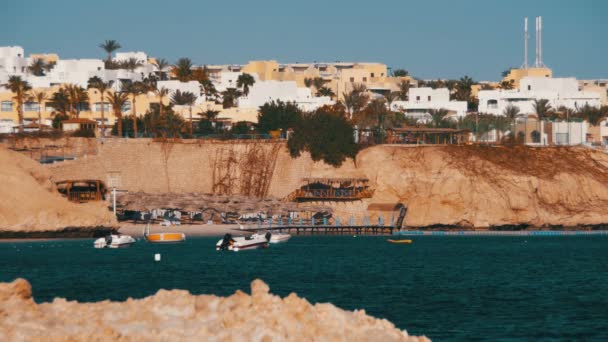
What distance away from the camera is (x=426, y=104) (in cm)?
15762

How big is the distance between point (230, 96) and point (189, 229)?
49534mm

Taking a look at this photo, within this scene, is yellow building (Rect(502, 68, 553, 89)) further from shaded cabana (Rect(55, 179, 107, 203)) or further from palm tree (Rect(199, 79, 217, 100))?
shaded cabana (Rect(55, 179, 107, 203))

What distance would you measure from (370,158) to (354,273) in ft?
159

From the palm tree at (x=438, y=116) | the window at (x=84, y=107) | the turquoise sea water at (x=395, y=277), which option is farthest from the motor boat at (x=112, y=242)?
the palm tree at (x=438, y=116)

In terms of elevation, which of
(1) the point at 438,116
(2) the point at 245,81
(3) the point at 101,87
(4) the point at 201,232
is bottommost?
(4) the point at 201,232

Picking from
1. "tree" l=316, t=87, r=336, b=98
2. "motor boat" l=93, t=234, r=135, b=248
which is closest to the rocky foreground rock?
"motor boat" l=93, t=234, r=135, b=248

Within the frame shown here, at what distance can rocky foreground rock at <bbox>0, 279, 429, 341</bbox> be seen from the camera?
26766 mm

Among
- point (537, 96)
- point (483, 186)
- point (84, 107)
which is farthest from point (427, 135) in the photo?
point (84, 107)

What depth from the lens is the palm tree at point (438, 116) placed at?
14000cm

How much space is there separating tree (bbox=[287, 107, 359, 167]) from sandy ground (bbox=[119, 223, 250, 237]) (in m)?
12.5

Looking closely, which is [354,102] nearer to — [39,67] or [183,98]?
[183,98]

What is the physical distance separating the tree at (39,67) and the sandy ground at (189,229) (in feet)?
249

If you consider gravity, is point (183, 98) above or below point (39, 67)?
below

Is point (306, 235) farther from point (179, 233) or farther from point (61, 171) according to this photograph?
point (61, 171)
